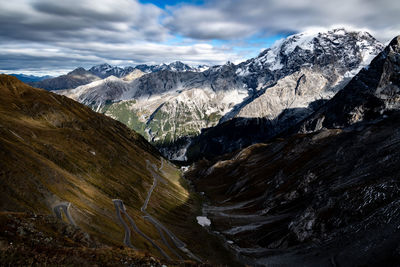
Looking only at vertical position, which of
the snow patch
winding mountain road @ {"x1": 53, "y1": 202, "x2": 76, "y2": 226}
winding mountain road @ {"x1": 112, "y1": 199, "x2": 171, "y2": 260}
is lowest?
the snow patch

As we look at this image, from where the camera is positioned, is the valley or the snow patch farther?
the snow patch

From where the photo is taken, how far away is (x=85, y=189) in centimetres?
8206

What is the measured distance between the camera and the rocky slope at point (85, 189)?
58.1 meters

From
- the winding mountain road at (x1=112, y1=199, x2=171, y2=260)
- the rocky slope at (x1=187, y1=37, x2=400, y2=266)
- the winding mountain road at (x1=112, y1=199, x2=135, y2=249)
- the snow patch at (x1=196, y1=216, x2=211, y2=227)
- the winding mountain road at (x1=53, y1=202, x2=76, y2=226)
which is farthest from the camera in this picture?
the snow patch at (x1=196, y1=216, x2=211, y2=227)

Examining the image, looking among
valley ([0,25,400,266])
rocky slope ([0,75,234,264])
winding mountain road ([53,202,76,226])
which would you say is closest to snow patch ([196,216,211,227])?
valley ([0,25,400,266])

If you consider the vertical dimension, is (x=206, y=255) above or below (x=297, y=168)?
below

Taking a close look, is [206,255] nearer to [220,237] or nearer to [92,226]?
[220,237]

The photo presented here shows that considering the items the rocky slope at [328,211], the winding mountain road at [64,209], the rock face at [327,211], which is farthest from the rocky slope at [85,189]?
the rocky slope at [328,211]

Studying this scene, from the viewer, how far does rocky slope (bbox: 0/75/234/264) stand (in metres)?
58.1

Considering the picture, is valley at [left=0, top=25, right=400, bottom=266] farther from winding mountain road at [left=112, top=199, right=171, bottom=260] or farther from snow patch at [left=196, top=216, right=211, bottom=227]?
snow patch at [left=196, top=216, right=211, bottom=227]

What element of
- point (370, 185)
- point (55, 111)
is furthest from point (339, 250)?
point (55, 111)

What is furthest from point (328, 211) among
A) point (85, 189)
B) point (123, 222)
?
Result: point (85, 189)

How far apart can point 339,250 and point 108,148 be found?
135356 millimetres

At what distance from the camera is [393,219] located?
49406 millimetres
